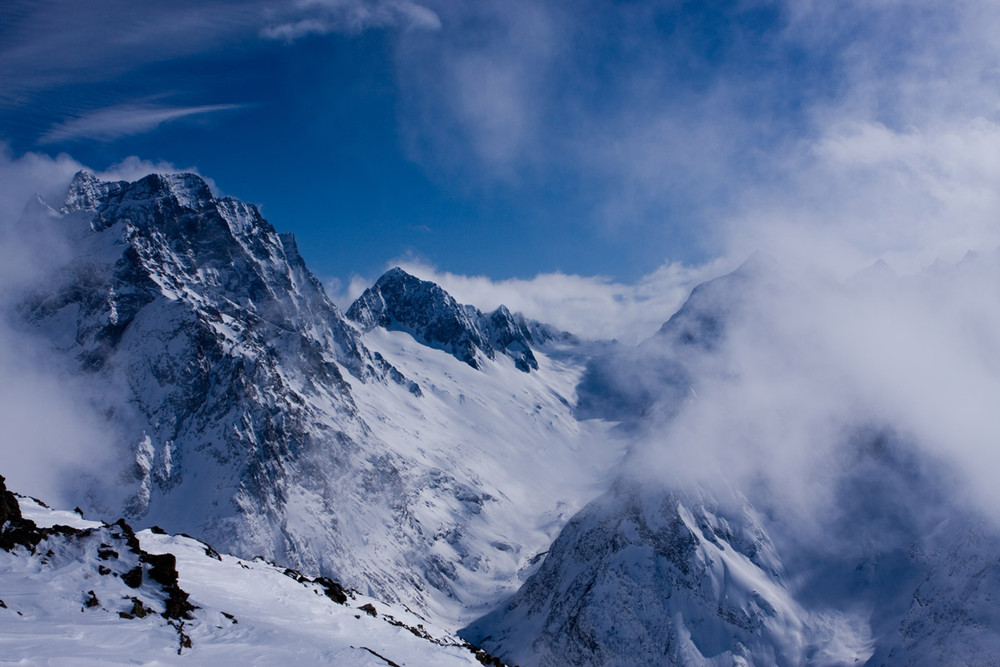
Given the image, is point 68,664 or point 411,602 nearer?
point 68,664

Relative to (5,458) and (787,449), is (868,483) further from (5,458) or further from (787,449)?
(5,458)

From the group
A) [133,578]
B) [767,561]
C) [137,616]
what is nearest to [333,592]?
[133,578]

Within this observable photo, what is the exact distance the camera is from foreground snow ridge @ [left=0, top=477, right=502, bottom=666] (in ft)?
66.2

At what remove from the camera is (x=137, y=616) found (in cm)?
2305

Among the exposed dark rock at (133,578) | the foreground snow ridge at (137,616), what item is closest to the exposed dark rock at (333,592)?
the foreground snow ridge at (137,616)

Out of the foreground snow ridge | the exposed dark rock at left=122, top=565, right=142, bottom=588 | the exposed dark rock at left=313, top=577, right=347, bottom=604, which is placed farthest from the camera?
the exposed dark rock at left=313, top=577, right=347, bottom=604

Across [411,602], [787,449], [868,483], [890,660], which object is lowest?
[890,660]

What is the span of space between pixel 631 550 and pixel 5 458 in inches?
6961

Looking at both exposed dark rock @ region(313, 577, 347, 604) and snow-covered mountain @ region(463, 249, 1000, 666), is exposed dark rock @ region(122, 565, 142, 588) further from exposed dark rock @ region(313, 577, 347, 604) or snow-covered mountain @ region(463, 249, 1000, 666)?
snow-covered mountain @ region(463, 249, 1000, 666)

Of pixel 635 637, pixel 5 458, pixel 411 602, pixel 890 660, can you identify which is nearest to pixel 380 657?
pixel 635 637

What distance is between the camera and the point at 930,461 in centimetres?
15525

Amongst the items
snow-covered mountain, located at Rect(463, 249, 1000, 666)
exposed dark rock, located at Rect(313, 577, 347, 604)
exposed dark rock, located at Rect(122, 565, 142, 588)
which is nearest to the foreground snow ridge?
exposed dark rock, located at Rect(122, 565, 142, 588)

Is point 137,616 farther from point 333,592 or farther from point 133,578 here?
point 333,592

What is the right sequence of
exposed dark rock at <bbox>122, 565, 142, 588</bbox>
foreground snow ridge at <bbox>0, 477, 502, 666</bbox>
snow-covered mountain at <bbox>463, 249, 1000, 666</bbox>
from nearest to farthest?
foreground snow ridge at <bbox>0, 477, 502, 666</bbox>
exposed dark rock at <bbox>122, 565, 142, 588</bbox>
snow-covered mountain at <bbox>463, 249, 1000, 666</bbox>
